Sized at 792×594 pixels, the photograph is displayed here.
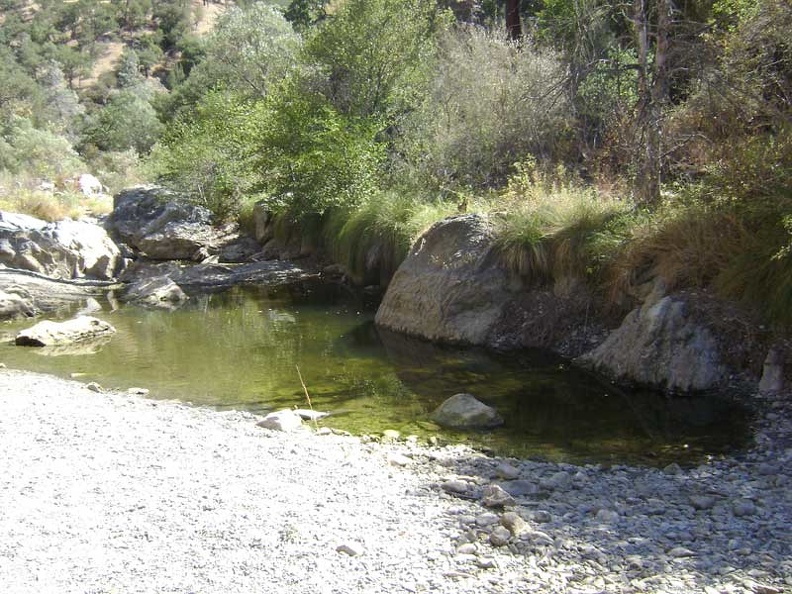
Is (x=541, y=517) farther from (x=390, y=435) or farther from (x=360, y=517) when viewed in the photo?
(x=390, y=435)

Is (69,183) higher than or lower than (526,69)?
lower

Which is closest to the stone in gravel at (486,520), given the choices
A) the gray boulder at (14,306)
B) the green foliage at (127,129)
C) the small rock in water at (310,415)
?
the small rock in water at (310,415)

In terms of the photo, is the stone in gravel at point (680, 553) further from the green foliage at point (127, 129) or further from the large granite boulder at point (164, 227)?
the green foliage at point (127, 129)

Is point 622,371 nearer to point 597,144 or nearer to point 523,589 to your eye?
point 523,589

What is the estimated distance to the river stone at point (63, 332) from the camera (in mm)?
11695

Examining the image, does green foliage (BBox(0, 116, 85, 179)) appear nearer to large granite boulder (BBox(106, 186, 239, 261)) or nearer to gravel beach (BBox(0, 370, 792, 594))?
large granite boulder (BBox(106, 186, 239, 261))

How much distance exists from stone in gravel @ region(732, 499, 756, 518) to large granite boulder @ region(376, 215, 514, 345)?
237 inches

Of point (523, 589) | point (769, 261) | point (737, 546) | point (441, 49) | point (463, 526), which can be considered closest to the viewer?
point (523, 589)

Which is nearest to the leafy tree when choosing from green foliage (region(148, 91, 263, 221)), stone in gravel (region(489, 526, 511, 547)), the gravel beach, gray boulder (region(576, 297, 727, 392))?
green foliage (region(148, 91, 263, 221))

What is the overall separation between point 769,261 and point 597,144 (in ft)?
26.9

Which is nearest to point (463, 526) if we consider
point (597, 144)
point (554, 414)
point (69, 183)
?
point (554, 414)

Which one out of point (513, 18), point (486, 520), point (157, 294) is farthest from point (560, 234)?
point (513, 18)

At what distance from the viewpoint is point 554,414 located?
7996mm

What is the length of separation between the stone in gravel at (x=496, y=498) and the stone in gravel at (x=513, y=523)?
370mm
